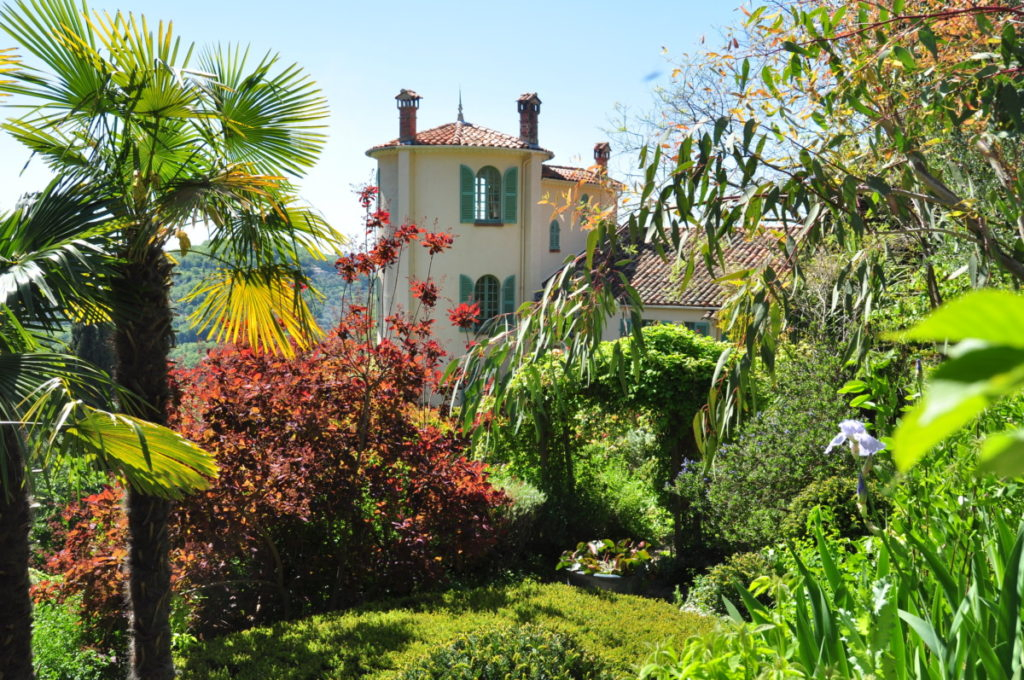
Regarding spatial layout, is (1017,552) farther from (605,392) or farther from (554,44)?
(605,392)


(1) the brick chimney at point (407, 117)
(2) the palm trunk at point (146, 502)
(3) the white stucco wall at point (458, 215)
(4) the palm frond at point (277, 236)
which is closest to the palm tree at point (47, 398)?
(2) the palm trunk at point (146, 502)

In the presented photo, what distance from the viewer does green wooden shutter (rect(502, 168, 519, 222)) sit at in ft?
76.8

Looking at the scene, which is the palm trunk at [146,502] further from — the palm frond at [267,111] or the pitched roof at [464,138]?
the pitched roof at [464,138]

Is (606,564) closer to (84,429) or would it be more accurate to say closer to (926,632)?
(84,429)

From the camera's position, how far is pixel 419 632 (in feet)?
20.7

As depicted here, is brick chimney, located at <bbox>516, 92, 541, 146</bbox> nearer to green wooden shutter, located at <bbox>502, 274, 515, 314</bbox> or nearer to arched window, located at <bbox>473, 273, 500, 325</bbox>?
green wooden shutter, located at <bbox>502, 274, 515, 314</bbox>

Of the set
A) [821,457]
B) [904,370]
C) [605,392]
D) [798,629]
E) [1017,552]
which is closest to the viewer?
[1017,552]

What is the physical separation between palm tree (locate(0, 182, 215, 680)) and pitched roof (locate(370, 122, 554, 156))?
17.7m

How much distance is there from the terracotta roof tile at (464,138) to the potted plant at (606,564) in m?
14.9

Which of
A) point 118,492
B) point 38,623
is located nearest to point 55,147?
point 118,492

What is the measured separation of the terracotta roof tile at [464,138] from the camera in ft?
75.4

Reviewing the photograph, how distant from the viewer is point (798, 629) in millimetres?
2521

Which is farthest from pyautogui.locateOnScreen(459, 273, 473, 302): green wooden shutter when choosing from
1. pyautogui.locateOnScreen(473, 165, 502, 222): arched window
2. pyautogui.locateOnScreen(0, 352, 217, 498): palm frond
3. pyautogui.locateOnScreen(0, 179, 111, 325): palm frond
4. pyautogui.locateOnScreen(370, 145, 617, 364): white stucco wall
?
pyautogui.locateOnScreen(0, 352, 217, 498): palm frond

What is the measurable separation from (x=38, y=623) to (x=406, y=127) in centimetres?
1774
